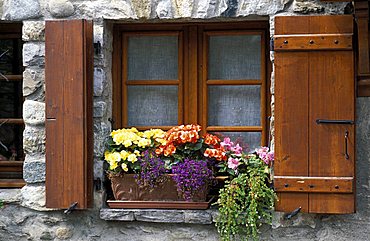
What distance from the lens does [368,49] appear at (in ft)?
13.8

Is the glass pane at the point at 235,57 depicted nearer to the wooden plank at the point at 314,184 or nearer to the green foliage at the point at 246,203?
the green foliage at the point at 246,203

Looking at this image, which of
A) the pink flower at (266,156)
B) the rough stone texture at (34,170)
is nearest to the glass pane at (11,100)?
the rough stone texture at (34,170)

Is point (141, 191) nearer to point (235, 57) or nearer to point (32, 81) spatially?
point (32, 81)

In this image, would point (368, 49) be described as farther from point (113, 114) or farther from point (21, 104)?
point (21, 104)

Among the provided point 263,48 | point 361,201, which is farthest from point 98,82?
point 361,201

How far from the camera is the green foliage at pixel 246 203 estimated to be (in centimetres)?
437

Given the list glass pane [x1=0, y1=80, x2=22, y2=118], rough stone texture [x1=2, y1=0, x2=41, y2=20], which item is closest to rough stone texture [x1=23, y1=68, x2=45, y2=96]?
rough stone texture [x1=2, y1=0, x2=41, y2=20]

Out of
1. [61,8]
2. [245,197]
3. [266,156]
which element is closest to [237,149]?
[266,156]

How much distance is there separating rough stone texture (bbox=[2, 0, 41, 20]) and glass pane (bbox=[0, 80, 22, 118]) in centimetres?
58

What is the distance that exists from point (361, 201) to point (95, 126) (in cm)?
171

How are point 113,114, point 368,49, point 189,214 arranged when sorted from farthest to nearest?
point 113,114 → point 189,214 → point 368,49

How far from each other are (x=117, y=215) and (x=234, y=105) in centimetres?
105

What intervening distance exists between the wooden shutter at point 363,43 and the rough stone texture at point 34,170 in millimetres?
2027

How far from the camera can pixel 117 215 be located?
4586mm
